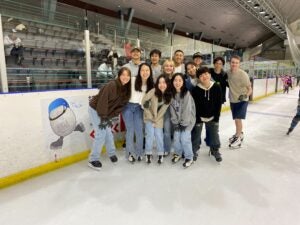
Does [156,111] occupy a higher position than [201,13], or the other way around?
[201,13]

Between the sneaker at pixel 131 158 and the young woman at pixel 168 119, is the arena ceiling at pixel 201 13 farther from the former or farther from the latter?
the sneaker at pixel 131 158

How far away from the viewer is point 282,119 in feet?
16.2

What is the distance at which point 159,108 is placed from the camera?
2.36m

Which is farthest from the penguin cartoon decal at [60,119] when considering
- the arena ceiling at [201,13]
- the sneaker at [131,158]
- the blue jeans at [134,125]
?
the arena ceiling at [201,13]

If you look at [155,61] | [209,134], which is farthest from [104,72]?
[209,134]

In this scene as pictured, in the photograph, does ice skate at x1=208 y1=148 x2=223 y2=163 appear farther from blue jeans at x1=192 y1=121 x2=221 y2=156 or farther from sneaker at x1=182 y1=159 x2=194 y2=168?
sneaker at x1=182 y1=159 x2=194 y2=168

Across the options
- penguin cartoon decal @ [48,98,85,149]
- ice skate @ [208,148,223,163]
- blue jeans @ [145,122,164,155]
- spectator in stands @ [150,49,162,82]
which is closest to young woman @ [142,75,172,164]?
blue jeans @ [145,122,164,155]

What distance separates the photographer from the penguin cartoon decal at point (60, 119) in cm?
234

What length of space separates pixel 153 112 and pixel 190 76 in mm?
649

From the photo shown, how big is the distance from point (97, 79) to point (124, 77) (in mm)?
935

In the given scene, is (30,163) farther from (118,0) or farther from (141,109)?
(118,0)

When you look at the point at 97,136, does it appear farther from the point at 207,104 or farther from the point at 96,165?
the point at 207,104

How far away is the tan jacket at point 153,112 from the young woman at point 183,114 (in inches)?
4.2

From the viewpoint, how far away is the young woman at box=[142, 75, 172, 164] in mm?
2285
